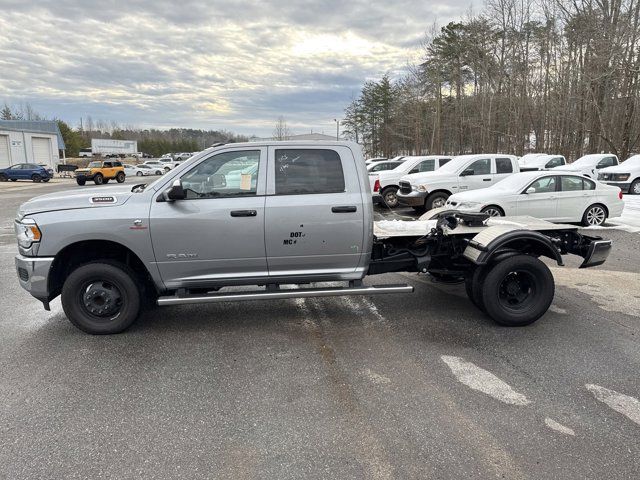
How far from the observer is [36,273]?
4.55 metres

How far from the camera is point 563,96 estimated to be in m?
33.3

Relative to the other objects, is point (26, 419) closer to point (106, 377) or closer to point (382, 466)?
point (106, 377)

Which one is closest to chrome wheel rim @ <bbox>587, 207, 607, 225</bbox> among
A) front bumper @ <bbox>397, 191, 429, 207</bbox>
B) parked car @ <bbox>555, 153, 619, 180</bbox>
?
front bumper @ <bbox>397, 191, 429, 207</bbox>

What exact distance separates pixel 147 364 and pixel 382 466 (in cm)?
243

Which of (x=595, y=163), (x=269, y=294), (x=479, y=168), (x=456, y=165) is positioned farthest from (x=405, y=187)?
(x=595, y=163)

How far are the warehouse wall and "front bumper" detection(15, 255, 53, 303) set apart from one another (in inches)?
1907

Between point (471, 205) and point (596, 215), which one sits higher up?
point (471, 205)

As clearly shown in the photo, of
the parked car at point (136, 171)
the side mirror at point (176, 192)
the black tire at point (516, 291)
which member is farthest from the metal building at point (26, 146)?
the black tire at point (516, 291)

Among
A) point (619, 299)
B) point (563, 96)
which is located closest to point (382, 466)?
point (619, 299)

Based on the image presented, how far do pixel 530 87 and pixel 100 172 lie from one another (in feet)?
114

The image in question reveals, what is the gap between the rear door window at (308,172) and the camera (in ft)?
15.8

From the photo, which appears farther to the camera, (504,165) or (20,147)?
(20,147)

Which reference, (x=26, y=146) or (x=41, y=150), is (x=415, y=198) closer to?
(x=26, y=146)

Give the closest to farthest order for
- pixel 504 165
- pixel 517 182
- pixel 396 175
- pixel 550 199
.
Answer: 1. pixel 550 199
2. pixel 517 182
3. pixel 504 165
4. pixel 396 175
